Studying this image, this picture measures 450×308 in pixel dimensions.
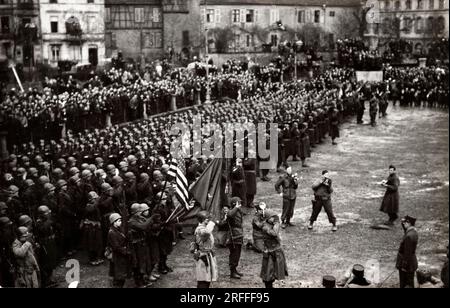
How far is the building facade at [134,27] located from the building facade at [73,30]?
3.99 meters

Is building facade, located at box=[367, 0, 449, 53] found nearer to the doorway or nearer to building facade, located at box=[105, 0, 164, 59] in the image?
building facade, located at box=[105, 0, 164, 59]

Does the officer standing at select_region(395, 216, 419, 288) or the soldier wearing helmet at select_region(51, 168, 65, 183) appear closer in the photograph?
the officer standing at select_region(395, 216, 419, 288)

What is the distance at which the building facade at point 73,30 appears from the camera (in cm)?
5062

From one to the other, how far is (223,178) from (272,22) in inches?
1886

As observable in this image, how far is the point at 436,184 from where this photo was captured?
19.5 metres

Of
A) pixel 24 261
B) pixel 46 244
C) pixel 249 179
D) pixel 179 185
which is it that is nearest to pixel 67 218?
pixel 46 244

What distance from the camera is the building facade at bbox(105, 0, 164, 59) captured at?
2239 inches

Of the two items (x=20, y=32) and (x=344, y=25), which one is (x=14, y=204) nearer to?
(x=20, y=32)

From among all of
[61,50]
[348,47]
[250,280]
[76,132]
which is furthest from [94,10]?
[250,280]

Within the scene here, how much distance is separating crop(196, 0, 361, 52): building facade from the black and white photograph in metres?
10.5

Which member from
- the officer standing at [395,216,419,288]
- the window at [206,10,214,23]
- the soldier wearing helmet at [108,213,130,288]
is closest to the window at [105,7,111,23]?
the window at [206,10,214,23]

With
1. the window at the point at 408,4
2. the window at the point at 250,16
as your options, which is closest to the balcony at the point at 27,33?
the window at the point at 250,16

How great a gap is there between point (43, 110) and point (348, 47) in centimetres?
3208

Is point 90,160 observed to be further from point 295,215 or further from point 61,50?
point 61,50
